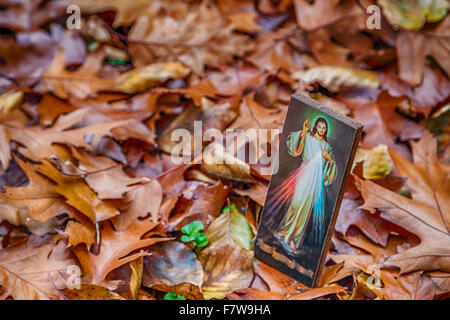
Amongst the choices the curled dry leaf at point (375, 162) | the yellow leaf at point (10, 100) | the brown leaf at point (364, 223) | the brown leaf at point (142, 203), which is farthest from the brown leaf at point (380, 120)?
the yellow leaf at point (10, 100)

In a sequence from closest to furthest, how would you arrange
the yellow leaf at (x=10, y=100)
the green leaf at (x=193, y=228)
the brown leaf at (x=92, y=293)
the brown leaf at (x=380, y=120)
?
1. the brown leaf at (x=92, y=293)
2. the green leaf at (x=193, y=228)
3. the brown leaf at (x=380, y=120)
4. the yellow leaf at (x=10, y=100)

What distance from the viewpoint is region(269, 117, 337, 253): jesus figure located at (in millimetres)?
990

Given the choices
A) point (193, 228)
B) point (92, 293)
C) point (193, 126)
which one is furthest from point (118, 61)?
point (92, 293)

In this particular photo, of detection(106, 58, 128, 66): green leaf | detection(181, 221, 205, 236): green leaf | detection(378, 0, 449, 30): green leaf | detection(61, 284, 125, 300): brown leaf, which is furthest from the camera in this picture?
detection(106, 58, 128, 66): green leaf

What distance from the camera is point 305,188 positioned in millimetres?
1045

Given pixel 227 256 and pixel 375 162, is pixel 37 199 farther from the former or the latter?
pixel 375 162

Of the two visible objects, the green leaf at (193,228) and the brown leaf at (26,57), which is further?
the brown leaf at (26,57)

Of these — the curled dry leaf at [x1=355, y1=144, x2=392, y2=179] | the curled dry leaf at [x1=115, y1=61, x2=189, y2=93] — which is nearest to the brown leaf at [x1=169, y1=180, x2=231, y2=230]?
the curled dry leaf at [x1=355, y1=144, x2=392, y2=179]

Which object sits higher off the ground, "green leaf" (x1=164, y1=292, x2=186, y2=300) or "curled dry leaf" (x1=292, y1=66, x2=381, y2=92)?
"curled dry leaf" (x1=292, y1=66, x2=381, y2=92)

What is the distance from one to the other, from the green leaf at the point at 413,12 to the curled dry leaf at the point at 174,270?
3.48ft

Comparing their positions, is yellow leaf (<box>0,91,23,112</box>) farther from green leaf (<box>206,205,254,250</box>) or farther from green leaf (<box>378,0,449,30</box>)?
green leaf (<box>378,0,449,30</box>)

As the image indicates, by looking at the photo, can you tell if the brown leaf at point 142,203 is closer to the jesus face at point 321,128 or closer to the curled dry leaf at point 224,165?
the curled dry leaf at point 224,165

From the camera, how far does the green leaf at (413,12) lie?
165cm
